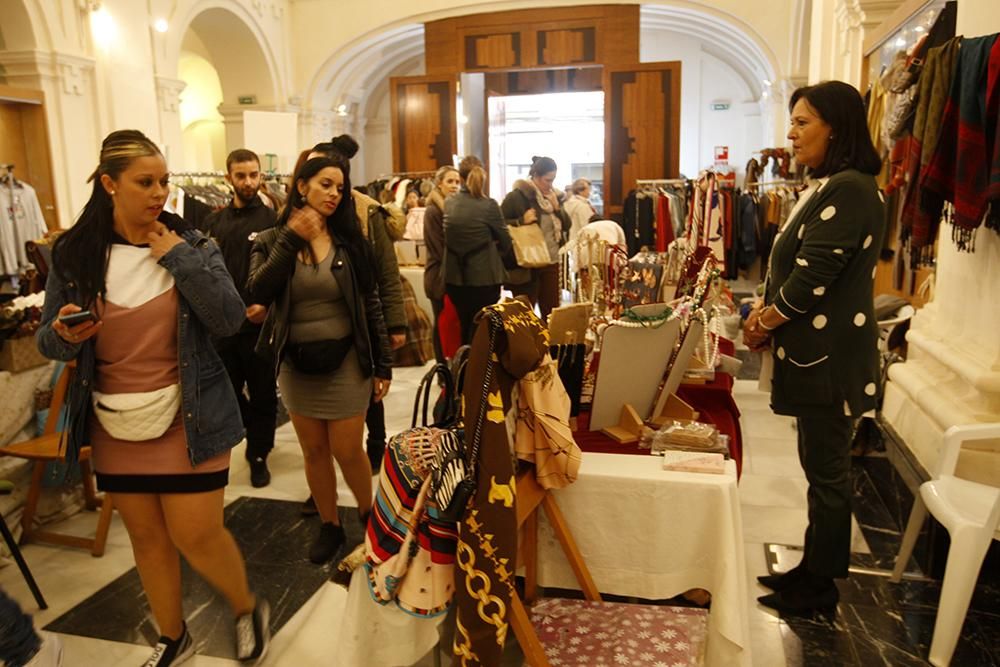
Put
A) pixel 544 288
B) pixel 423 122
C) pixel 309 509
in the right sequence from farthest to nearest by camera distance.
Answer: pixel 423 122, pixel 544 288, pixel 309 509

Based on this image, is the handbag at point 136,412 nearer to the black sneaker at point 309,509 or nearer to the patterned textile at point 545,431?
the patterned textile at point 545,431

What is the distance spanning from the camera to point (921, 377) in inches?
121

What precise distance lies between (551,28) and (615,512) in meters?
9.76

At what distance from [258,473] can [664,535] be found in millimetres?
2374

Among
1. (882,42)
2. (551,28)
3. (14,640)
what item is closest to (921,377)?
(882,42)

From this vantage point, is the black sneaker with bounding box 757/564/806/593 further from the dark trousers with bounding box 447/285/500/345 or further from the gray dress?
the dark trousers with bounding box 447/285/500/345

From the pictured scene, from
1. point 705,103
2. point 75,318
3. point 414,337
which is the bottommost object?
point 414,337

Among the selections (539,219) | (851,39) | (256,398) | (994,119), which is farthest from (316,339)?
(851,39)

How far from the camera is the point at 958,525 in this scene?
2113mm

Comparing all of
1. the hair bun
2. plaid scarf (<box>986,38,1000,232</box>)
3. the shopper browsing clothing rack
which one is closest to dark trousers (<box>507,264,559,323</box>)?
the shopper browsing clothing rack

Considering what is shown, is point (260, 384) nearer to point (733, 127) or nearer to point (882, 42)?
point (882, 42)

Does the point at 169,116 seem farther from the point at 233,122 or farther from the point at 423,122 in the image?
the point at 423,122

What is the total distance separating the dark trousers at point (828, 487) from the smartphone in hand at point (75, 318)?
1.99 m

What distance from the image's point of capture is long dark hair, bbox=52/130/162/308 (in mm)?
1843
